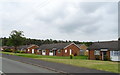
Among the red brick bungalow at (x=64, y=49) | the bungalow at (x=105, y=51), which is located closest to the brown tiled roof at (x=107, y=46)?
the bungalow at (x=105, y=51)

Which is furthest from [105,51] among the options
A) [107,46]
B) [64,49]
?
[64,49]

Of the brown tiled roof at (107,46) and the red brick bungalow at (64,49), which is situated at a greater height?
the brown tiled roof at (107,46)

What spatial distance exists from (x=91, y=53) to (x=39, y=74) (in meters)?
26.9

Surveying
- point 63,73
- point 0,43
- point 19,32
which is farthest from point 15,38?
point 0,43

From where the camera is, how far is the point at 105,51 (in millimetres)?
36844

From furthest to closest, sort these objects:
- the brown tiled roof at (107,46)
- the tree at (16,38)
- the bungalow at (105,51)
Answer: the tree at (16,38)
the brown tiled roof at (107,46)
the bungalow at (105,51)

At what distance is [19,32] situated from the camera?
51312mm

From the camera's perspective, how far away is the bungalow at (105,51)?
3419 cm

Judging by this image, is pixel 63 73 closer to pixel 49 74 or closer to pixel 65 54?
pixel 49 74

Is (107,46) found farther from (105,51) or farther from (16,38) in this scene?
(16,38)

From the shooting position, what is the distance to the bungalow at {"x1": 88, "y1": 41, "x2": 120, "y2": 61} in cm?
3419

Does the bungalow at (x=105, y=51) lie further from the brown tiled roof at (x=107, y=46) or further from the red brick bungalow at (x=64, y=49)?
the red brick bungalow at (x=64, y=49)

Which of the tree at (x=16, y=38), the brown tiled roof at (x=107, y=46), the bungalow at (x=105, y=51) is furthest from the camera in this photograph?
the tree at (x=16, y=38)

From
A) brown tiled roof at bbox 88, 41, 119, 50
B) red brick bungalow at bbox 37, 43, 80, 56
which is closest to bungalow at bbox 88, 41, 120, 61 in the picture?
brown tiled roof at bbox 88, 41, 119, 50
